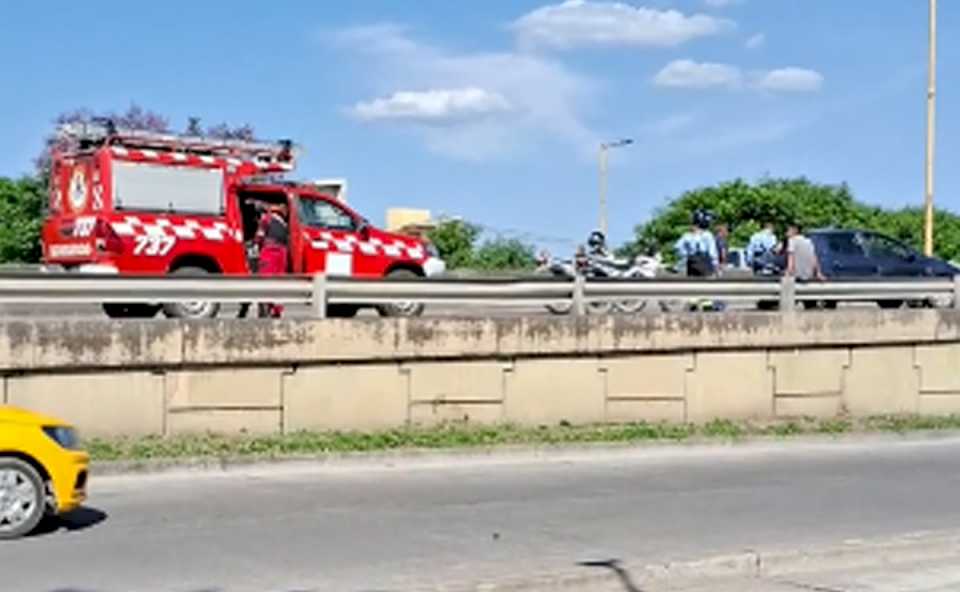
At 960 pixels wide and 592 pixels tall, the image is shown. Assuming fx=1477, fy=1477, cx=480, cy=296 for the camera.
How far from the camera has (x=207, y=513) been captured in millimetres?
11734

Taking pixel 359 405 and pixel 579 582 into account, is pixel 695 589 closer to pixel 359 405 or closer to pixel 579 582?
pixel 579 582

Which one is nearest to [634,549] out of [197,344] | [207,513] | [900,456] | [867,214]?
[207,513]

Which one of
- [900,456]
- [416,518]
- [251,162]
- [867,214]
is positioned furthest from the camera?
[867,214]

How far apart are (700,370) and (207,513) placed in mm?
8701

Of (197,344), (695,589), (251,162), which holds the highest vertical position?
(251,162)

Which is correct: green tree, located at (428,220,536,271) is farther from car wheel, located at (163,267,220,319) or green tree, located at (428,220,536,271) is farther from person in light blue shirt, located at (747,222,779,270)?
car wheel, located at (163,267,220,319)

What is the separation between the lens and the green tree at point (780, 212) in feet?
218

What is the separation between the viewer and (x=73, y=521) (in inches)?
444

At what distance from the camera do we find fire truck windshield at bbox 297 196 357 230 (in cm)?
1966

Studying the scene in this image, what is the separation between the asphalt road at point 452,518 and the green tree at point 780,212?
4850cm

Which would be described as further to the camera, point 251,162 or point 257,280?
point 251,162

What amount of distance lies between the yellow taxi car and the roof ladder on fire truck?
28.7 feet

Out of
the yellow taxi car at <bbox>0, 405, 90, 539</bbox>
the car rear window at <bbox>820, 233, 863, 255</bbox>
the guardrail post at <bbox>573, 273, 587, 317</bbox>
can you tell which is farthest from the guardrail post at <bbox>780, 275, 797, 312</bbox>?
the yellow taxi car at <bbox>0, 405, 90, 539</bbox>

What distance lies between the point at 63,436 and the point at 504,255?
36844 millimetres
